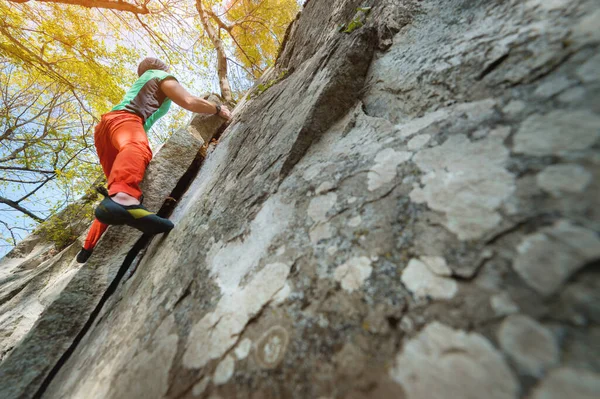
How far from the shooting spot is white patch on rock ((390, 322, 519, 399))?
20.7 inches

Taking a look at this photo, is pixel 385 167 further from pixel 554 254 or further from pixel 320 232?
pixel 554 254

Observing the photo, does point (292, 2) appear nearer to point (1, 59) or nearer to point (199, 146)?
point (199, 146)

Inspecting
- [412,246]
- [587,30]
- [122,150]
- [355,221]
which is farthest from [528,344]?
[122,150]

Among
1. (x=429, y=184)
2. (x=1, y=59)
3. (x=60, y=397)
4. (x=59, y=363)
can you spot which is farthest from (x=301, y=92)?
(x=1, y=59)

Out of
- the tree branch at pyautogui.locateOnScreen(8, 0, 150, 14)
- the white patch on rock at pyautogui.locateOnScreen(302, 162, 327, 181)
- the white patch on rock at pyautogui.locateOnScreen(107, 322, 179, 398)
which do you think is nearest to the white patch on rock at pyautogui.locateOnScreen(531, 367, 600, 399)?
the white patch on rock at pyautogui.locateOnScreen(302, 162, 327, 181)

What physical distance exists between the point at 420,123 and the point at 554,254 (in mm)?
768

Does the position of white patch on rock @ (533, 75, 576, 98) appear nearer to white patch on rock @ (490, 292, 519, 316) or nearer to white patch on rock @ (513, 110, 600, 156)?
white patch on rock @ (513, 110, 600, 156)

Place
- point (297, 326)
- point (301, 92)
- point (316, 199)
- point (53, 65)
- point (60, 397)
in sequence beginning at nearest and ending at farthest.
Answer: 1. point (297, 326)
2. point (316, 199)
3. point (60, 397)
4. point (301, 92)
5. point (53, 65)

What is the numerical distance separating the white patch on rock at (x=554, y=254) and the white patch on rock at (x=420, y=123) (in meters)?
0.66

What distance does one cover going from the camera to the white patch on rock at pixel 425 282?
0.68 metres

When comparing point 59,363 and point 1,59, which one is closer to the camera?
point 59,363

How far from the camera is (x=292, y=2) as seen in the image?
6.93 metres

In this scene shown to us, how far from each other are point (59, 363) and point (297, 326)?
2430mm

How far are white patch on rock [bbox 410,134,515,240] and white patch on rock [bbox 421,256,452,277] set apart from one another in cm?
10
